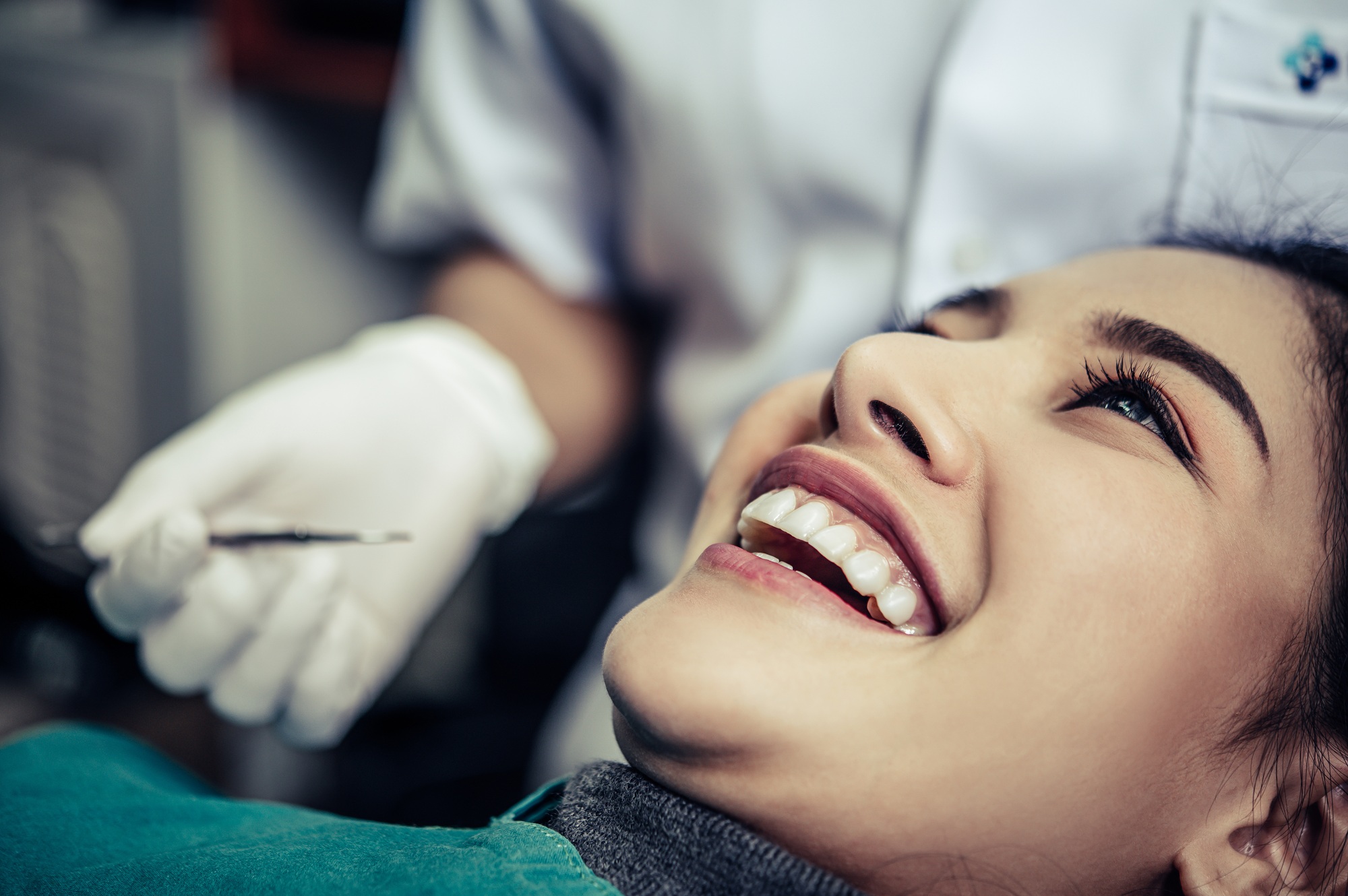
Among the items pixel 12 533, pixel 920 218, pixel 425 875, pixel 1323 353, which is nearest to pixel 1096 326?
pixel 1323 353

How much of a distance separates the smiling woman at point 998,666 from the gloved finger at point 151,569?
0.16 m

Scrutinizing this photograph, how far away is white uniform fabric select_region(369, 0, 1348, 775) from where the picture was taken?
682mm

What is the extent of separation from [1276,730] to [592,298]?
686 mm

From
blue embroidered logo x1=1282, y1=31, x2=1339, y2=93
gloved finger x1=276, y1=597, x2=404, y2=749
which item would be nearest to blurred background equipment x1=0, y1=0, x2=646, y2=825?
gloved finger x1=276, y1=597, x2=404, y2=749

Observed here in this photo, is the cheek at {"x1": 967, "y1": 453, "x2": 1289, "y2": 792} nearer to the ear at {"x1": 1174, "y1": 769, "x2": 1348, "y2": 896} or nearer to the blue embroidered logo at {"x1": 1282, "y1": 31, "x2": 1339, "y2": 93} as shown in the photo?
the ear at {"x1": 1174, "y1": 769, "x2": 1348, "y2": 896}

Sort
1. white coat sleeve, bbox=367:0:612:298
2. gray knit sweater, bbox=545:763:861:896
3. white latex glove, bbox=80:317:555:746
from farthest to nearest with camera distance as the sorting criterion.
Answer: white coat sleeve, bbox=367:0:612:298 → white latex glove, bbox=80:317:555:746 → gray knit sweater, bbox=545:763:861:896

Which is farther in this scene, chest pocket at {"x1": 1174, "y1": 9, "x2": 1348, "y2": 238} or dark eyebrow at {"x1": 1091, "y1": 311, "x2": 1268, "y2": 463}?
chest pocket at {"x1": 1174, "y1": 9, "x2": 1348, "y2": 238}

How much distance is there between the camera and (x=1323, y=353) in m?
0.53

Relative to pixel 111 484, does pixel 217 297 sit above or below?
above

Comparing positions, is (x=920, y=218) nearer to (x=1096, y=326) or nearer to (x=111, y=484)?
(x=1096, y=326)

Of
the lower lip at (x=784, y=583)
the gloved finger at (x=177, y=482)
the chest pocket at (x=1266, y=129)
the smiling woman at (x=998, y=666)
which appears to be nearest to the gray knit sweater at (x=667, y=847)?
the smiling woman at (x=998, y=666)

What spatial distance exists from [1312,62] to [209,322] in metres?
1.13

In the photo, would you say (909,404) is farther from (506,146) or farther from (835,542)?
(506,146)

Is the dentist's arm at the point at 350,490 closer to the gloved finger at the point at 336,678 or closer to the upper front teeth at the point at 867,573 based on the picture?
the gloved finger at the point at 336,678
